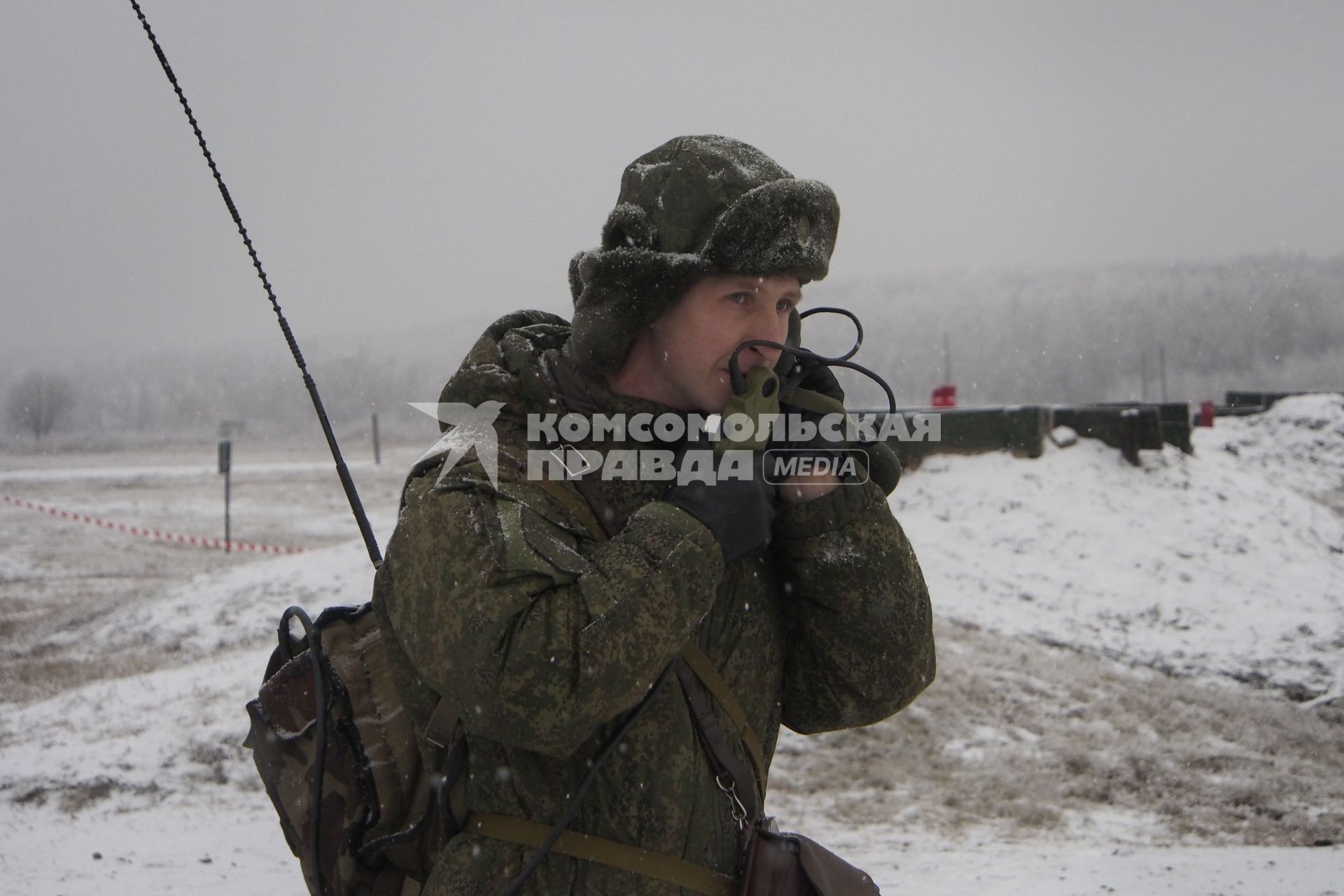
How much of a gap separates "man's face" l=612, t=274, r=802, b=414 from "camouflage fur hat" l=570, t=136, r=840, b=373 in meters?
0.03

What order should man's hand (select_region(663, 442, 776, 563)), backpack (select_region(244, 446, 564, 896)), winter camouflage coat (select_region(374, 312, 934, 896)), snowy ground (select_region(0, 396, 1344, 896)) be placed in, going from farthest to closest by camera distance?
1. snowy ground (select_region(0, 396, 1344, 896))
2. backpack (select_region(244, 446, 564, 896))
3. man's hand (select_region(663, 442, 776, 563))
4. winter camouflage coat (select_region(374, 312, 934, 896))

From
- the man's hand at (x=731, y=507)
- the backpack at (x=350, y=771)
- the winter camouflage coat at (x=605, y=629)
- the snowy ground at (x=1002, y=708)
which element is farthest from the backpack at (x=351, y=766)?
the snowy ground at (x=1002, y=708)

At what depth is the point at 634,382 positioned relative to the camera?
2041mm

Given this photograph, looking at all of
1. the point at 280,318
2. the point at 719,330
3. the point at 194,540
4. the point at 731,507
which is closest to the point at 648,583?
the point at 731,507

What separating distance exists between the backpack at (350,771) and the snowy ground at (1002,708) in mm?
3093

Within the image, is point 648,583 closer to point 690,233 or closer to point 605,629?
point 605,629

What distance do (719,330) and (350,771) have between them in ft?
3.46

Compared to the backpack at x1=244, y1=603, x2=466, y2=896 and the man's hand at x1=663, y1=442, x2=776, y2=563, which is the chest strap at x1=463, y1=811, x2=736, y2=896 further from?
the man's hand at x1=663, y1=442, x2=776, y2=563

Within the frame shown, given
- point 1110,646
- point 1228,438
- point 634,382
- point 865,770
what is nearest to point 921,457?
point 1110,646

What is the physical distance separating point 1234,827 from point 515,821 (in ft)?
18.3

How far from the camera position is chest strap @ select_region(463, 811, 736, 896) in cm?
168

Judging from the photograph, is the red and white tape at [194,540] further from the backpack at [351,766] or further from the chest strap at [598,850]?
the chest strap at [598,850]

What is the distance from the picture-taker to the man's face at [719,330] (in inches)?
76.0

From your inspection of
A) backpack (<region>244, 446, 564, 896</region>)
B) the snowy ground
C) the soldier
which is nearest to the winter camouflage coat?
the soldier
